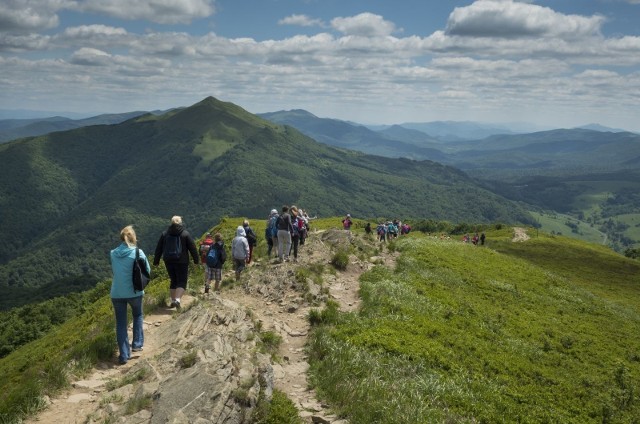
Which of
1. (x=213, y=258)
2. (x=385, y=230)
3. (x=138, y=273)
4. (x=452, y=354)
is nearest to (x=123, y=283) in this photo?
(x=138, y=273)

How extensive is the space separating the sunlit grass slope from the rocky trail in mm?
1127

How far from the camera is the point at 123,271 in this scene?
1285cm

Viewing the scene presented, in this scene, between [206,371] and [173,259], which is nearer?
[206,371]

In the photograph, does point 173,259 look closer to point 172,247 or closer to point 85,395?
point 172,247

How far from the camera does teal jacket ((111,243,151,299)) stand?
12.8 metres

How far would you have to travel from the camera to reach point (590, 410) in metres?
15.7

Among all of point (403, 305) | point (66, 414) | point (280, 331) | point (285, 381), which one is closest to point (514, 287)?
point (403, 305)

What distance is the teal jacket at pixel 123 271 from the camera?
12.8 metres

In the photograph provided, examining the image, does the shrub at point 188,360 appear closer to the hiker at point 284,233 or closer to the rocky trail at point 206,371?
the rocky trail at point 206,371

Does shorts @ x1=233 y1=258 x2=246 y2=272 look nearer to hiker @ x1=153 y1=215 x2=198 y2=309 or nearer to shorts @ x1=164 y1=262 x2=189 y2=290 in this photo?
shorts @ x1=164 y1=262 x2=189 y2=290

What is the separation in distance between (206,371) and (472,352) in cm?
1175

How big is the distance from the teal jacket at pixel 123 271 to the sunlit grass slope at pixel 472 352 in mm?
6202

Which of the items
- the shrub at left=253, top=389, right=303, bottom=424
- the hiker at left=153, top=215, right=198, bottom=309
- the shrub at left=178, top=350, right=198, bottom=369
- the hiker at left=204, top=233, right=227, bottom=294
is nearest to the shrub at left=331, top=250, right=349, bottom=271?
the hiker at left=204, top=233, right=227, bottom=294

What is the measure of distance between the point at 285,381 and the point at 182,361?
3.04m
